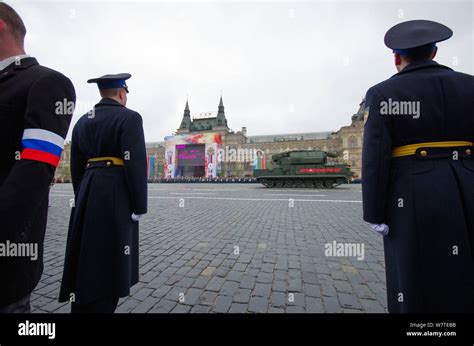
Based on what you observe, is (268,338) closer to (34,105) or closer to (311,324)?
(311,324)

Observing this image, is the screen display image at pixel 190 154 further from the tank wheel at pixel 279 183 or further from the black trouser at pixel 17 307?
the black trouser at pixel 17 307

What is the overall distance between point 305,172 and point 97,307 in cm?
2048

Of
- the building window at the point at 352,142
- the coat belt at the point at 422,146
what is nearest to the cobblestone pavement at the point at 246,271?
the coat belt at the point at 422,146

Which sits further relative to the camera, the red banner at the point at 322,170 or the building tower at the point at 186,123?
the building tower at the point at 186,123

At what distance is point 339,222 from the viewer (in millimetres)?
5820

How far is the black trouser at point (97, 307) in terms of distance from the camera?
1.74 meters

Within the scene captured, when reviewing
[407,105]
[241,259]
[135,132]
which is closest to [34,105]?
[135,132]

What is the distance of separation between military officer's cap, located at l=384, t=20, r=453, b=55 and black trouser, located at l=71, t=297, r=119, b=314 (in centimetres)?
313

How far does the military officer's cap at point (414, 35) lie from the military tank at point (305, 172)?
63.8 feet

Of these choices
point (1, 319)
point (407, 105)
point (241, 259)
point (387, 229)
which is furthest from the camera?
point (241, 259)

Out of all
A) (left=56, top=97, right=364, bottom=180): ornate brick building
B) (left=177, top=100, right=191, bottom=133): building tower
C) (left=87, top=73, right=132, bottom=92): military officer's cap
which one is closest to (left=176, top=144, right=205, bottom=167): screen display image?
(left=56, top=97, right=364, bottom=180): ornate brick building

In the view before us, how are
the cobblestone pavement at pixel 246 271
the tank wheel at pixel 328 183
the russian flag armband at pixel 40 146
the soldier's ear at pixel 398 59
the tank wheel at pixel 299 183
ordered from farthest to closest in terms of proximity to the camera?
the tank wheel at pixel 299 183
the tank wheel at pixel 328 183
the cobblestone pavement at pixel 246 271
the soldier's ear at pixel 398 59
the russian flag armband at pixel 40 146

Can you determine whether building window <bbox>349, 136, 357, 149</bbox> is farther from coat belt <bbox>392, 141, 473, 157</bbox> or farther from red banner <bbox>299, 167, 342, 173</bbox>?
coat belt <bbox>392, 141, 473, 157</bbox>

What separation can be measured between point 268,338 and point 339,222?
4933mm
